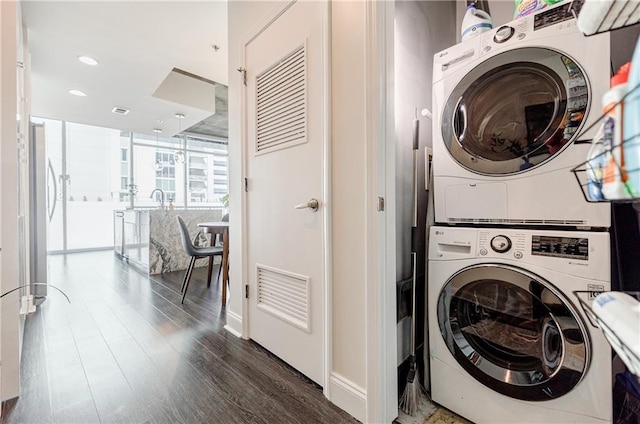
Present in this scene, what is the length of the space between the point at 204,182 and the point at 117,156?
195 centimetres

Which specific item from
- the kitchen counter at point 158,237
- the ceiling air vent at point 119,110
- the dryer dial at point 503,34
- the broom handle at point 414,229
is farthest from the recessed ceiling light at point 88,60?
the dryer dial at point 503,34

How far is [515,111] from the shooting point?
115cm

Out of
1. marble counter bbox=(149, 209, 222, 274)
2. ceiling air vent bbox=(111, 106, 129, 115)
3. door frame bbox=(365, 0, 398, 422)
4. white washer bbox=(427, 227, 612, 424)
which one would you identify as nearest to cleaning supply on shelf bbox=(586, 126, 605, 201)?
white washer bbox=(427, 227, 612, 424)

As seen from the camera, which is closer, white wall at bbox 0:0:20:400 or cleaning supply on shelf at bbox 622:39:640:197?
cleaning supply on shelf at bbox 622:39:640:197

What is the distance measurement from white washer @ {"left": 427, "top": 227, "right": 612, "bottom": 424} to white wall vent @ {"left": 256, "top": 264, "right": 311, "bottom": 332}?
650 millimetres

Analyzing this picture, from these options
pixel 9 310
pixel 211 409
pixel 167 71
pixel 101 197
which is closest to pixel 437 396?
pixel 211 409

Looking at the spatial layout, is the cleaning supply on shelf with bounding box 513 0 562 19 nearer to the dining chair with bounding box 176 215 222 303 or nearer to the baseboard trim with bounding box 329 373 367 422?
the baseboard trim with bounding box 329 373 367 422

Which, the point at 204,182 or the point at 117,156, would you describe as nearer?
the point at 117,156

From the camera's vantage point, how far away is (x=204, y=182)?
7520mm

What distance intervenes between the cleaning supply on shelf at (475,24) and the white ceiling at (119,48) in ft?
6.72

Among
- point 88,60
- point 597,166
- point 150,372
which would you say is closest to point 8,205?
point 150,372

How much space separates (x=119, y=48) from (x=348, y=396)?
3812 mm

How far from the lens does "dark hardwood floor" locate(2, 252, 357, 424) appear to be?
128 centimetres

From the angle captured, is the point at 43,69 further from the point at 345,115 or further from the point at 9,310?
the point at 345,115
